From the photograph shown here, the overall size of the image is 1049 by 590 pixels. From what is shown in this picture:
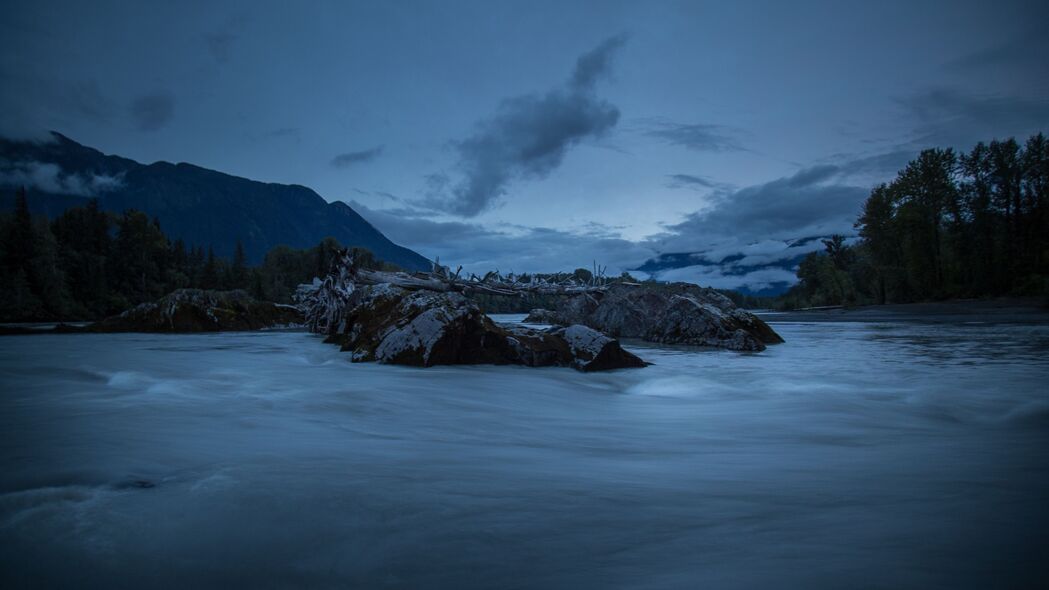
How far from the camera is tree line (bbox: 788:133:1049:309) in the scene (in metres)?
30.7

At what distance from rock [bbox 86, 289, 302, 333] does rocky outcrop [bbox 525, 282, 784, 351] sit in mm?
13117

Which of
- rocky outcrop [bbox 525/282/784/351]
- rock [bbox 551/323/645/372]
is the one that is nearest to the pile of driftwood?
rocky outcrop [bbox 525/282/784/351]

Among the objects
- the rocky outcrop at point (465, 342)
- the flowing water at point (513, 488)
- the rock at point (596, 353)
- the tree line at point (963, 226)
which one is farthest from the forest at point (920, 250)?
the flowing water at point (513, 488)

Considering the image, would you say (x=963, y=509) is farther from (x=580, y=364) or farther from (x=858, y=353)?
(x=858, y=353)

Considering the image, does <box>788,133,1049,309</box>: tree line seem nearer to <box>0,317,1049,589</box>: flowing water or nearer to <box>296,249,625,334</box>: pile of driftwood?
<box>296,249,625,334</box>: pile of driftwood

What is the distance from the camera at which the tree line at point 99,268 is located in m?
42.8

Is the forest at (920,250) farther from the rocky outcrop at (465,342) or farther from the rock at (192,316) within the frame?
the rocky outcrop at (465,342)

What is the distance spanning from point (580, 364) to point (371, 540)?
6.49 m

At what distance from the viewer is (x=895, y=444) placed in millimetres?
3395

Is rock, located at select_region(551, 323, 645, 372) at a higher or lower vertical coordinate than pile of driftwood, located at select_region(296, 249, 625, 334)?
lower

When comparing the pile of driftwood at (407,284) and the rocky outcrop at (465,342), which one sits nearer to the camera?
the rocky outcrop at (465,342)

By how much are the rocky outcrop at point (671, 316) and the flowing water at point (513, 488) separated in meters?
6.49

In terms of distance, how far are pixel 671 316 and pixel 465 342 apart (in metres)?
7.46

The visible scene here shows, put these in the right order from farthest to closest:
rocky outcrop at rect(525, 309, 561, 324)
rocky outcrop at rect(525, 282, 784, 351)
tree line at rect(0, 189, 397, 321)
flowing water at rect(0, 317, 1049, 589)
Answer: tree line at rect(0, 189, 397, 321)
rocky outcrop at rect(525, 309, 561, 324)
rocky outcrop at rect(525, 282, 784, 351)
flowing water at rect(0, 317, 1049, 589)
